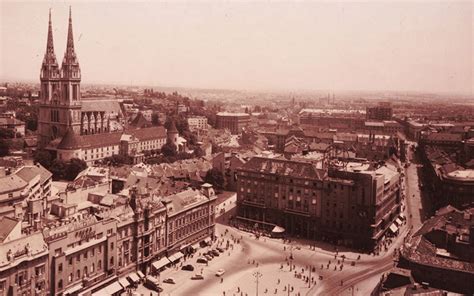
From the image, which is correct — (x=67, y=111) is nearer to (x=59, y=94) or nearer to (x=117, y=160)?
(x=59, y=94)

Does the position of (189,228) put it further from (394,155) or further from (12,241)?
(394,155)

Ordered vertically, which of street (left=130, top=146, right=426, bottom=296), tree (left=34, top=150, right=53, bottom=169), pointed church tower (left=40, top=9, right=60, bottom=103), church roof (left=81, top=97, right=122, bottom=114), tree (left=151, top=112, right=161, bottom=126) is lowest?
street (left=130, top=146, right=426, bottom=296)

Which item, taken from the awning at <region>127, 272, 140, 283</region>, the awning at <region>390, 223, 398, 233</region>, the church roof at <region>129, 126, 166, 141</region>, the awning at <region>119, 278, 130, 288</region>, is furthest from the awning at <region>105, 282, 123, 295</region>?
the church roof at <region>129, 126, 166, 141</region>

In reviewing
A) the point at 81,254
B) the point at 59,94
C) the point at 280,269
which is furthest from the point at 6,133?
the point at 280,269

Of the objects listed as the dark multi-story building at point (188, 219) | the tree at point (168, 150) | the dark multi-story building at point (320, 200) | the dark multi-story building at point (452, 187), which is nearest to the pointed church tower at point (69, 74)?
the tree at point (168, 150)

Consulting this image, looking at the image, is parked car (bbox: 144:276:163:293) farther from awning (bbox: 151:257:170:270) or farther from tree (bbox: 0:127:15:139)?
tree (bbox: 0:127:15:139)

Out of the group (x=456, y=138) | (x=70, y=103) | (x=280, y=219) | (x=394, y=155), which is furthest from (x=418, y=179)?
(x=70, y=103)

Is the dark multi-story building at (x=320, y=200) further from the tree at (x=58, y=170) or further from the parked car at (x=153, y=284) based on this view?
the tree at (x=58, y=170)
